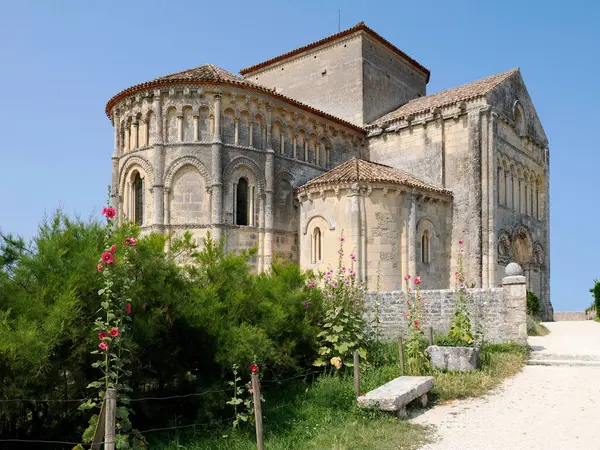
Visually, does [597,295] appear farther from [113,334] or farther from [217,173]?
[113,334]

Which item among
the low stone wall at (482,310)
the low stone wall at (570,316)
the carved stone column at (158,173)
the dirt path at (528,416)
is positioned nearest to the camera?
the dirt path at (528,416)

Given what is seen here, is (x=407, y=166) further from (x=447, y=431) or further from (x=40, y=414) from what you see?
(x=40, y=414)

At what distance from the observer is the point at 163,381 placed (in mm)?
6969

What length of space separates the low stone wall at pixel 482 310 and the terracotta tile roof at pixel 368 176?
17.1ft

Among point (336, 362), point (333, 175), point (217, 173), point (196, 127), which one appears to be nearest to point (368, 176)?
point (333, 175)

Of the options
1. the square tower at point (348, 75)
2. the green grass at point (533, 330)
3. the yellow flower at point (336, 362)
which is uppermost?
the square tower at point (348, 75)

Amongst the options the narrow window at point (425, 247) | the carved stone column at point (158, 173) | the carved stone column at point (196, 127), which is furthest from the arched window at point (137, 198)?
the narrow window at point (425, 247)

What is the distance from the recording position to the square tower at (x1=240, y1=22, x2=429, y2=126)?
24.1 meters

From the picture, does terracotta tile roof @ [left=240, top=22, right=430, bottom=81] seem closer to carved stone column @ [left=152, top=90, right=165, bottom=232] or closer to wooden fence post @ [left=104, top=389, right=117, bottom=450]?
carved stone column @ [left=152, top=90, right=165, bottom=232]

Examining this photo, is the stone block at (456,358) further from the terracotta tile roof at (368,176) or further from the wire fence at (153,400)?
the terracotta tile roof at (368,176)

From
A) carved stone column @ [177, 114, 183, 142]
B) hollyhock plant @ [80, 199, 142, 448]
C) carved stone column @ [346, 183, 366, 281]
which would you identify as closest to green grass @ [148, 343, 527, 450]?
hollyhock plant @ [80, 199, 142, 448]

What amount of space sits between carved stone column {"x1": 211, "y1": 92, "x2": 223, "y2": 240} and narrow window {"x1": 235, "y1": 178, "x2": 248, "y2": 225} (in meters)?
0.99

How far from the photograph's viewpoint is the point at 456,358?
10.5 meters

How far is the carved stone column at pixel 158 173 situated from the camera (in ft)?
58.0
